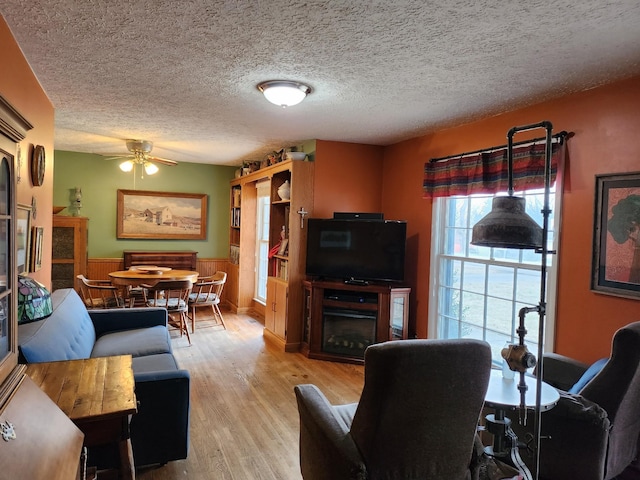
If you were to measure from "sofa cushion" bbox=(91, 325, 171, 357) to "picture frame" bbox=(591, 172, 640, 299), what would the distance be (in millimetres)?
3038

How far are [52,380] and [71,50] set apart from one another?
1767 millimetres

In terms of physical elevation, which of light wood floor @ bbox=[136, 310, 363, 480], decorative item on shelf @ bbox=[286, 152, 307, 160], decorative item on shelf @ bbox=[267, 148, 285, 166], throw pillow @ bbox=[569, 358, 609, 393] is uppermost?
decorative item on shelf @ bbox=[267, 148, 285, 166]

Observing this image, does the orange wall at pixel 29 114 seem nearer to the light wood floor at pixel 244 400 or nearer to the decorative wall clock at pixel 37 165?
the decorative wall clock at pixel 37 165

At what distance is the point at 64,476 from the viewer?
1291mm

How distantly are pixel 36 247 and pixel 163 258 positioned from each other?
3555 millimetres

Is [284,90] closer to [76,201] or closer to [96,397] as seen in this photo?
[96,397]

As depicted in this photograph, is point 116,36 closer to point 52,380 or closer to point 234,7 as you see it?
point 234,7

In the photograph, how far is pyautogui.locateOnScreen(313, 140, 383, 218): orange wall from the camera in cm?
463

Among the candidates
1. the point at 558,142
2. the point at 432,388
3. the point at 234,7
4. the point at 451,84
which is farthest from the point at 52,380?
the point at 558,142

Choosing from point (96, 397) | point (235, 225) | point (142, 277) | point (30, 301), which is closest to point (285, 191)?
point (142, 277)

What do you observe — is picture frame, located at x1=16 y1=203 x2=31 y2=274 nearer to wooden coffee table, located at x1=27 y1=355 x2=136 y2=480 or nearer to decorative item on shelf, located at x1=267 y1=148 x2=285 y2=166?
wooden coffee table, located at x1=27 y1=355 x2=136 y2=480

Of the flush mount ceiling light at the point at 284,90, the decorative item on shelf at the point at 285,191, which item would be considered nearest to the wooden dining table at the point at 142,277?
the decorative item on shelf at the point at 285,191

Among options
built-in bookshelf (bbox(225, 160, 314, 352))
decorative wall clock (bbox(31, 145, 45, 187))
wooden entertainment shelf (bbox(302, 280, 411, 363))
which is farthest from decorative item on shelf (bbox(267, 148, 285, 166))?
decorative wall clock (bbox(31, 145, 45, 187))

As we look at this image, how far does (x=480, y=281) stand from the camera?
3.69m
